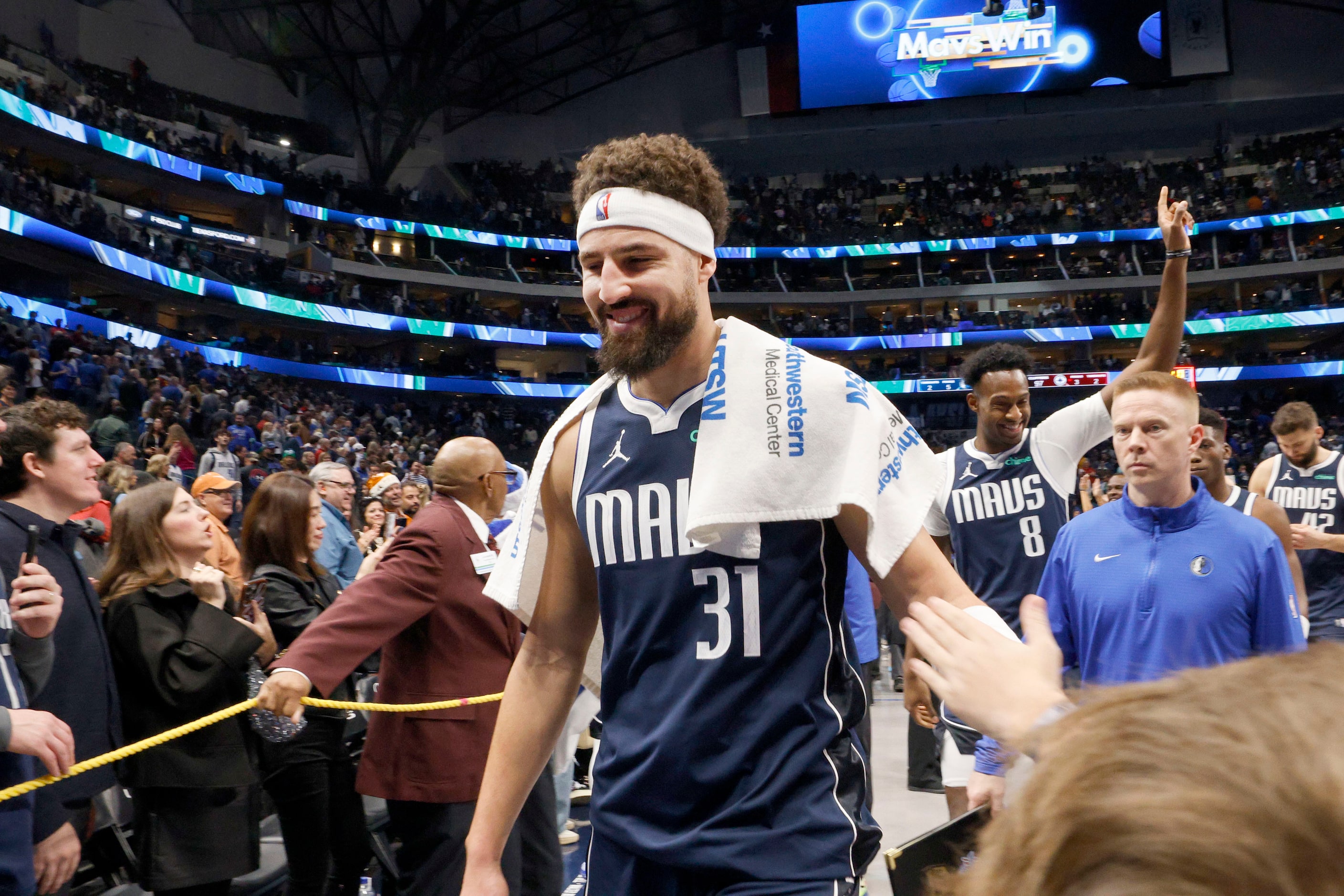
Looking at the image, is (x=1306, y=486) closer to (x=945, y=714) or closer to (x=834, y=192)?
(x=945, y=714)

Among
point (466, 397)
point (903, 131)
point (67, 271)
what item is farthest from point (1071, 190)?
point (67, 271)

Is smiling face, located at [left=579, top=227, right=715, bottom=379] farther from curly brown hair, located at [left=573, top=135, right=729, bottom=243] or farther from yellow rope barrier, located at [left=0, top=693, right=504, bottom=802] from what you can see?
yellow rope barrier, located at [left=0, top=693, right=504, bottom=802]

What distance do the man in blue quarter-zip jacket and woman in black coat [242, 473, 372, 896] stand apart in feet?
9.27

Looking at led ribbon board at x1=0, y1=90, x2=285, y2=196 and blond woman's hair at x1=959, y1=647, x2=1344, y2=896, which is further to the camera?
led ribbon board at x1=0, y1=90, x2=285, y2=196

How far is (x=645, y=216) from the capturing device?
6.86 feet

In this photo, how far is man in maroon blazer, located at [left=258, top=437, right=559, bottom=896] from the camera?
11.1ft

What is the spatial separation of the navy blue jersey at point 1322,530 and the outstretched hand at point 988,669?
611 cm

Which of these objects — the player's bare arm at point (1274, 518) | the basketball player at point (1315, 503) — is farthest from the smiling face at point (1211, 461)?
the basketball player at point (1315, 503)

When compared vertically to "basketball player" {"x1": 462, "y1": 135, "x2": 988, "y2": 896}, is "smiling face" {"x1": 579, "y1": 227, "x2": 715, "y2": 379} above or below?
above

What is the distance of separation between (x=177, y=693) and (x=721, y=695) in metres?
2.43

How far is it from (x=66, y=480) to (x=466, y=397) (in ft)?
122

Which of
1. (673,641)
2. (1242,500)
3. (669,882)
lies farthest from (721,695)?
(1242,500)

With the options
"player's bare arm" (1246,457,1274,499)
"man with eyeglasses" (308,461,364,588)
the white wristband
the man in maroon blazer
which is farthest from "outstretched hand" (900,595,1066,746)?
"player's bare arm" (1246,457,1274,499)

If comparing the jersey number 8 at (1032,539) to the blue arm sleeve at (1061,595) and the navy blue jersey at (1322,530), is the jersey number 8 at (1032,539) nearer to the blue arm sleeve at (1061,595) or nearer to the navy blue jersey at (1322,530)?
the blue arm sleeve at (1061,595)
